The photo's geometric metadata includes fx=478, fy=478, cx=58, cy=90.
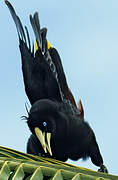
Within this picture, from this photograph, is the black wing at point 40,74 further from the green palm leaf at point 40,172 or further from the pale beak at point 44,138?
the green palm leaf at point 40,172

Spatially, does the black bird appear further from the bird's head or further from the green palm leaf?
the green palm leaf

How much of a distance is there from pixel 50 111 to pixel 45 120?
92 millimetres

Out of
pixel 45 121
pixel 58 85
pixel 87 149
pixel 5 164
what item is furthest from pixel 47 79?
pixel 5 164

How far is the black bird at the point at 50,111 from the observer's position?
3799mm

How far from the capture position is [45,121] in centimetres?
383

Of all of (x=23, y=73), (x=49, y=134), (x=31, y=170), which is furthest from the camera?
(x=23, y=73)

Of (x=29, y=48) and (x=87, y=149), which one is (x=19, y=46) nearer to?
(x=29, y=48)

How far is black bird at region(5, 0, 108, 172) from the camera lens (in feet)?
12.5

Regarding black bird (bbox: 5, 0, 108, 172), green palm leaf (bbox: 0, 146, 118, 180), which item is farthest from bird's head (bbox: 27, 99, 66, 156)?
green palm leaf (bbox: 0, 146, 118, 180)

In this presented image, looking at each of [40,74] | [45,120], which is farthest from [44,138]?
[40,74]

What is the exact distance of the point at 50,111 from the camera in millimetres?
3879

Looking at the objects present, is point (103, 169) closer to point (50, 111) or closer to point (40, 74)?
point (50, 111)

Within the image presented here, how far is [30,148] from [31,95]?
0.44 meters

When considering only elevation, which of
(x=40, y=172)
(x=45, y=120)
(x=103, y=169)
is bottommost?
(x=103, y=169)
